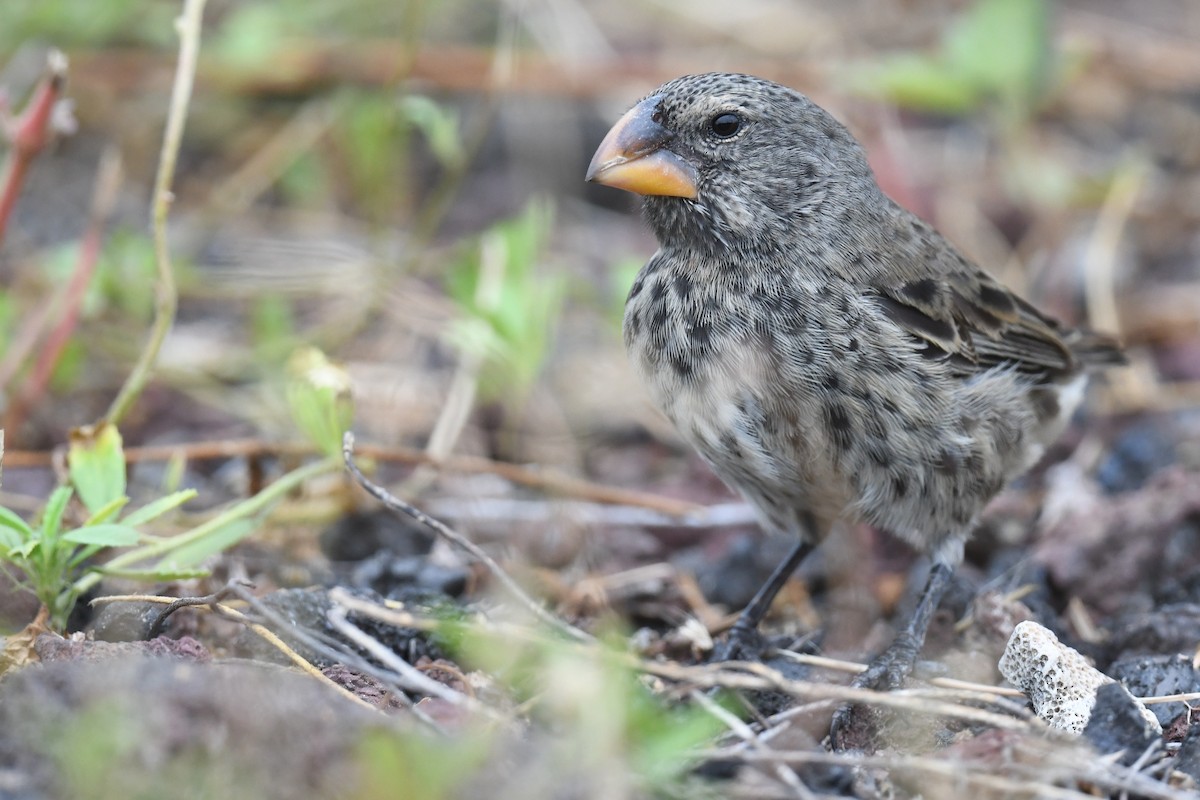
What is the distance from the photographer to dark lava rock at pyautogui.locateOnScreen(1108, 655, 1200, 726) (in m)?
3.03

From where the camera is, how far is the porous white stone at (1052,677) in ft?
9.42

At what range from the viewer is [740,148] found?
3549 millimetres

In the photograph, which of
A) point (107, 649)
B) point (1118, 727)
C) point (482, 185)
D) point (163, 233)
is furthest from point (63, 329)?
point (1118, 727)

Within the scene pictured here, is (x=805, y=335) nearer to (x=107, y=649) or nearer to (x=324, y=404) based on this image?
(x=324, y=404)

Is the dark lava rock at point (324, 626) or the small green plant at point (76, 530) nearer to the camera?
the small green plant at point (76, 530)

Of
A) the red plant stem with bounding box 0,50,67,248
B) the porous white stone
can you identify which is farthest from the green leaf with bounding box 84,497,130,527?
the porous white stone

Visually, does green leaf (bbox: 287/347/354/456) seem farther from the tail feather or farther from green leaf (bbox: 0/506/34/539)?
the tail feather

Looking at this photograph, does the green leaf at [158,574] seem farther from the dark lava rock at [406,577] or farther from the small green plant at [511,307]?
the small green plant at [511,307]

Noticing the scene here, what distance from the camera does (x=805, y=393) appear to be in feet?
10.7

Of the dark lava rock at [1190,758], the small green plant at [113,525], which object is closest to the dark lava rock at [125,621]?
the small green plant at [113,525]

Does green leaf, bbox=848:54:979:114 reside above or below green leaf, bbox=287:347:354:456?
above

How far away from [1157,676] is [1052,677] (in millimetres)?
319

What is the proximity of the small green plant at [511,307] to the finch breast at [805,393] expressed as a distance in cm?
71

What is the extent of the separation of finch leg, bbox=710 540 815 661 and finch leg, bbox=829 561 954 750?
34cm
